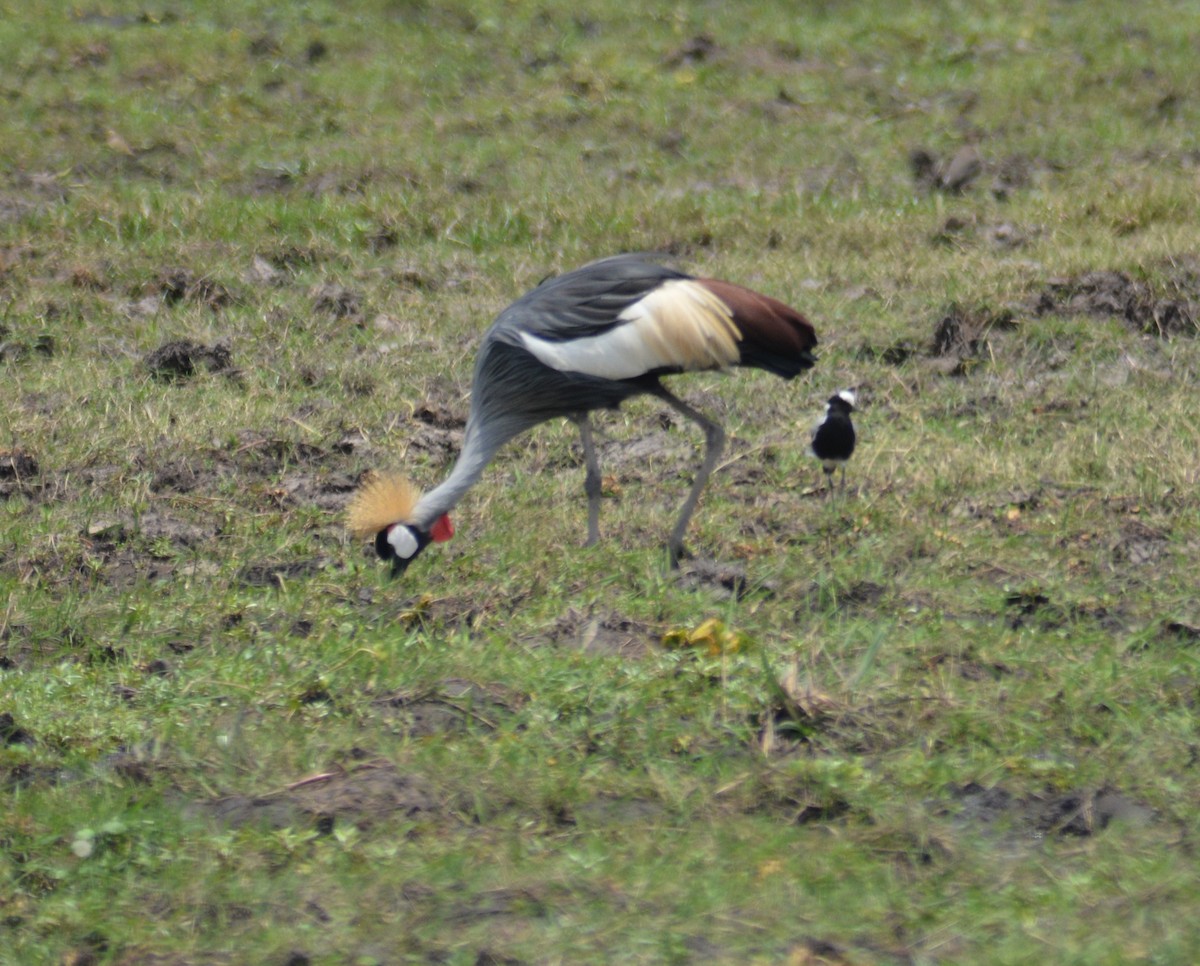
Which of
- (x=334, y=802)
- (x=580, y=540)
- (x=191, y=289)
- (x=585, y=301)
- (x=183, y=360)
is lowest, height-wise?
(x=580, y=540)

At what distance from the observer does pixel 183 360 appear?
6.89 m

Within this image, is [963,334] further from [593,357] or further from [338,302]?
[338,302]

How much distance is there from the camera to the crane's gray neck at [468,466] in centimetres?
504

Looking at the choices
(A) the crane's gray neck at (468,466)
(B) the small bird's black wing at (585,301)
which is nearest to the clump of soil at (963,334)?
(B) the small bird's black wing at (585,301)

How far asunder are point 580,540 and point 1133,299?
308 centimetres

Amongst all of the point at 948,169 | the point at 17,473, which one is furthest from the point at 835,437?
the point at 948,169

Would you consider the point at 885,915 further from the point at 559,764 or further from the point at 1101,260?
the point at 1101,260

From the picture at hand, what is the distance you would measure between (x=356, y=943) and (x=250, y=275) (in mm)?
5359

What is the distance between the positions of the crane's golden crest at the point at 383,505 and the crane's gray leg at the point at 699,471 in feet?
2.70

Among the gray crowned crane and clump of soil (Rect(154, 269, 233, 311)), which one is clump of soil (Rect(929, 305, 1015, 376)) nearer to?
the gray crowned crane

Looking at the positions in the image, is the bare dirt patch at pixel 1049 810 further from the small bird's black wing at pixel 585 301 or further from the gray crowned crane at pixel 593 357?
the small bird's black wing at pixel 585 301

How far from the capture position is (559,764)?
148 inches

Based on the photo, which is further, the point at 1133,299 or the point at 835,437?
the point at 1133,299

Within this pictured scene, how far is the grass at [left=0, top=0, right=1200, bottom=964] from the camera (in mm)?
3324
